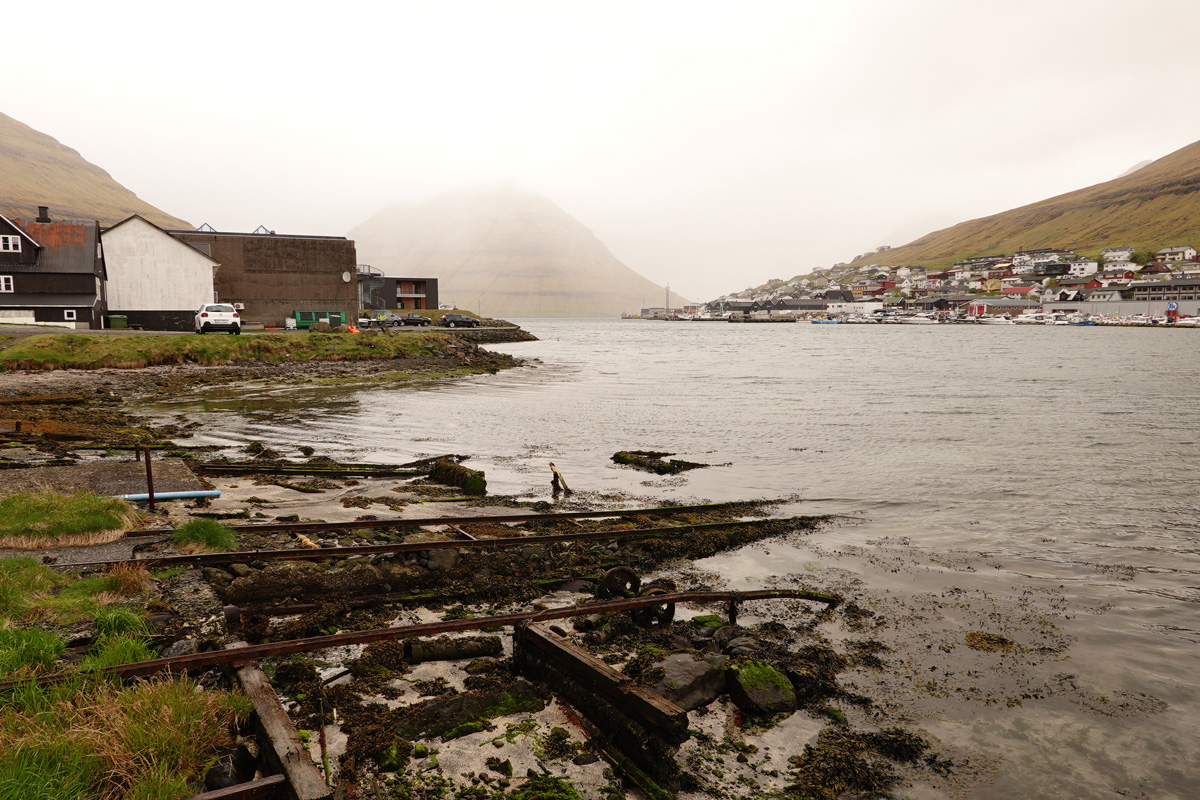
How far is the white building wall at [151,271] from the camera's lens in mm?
52062

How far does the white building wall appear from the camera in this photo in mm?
52062

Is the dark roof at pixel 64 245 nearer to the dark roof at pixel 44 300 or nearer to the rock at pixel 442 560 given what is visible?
the dark roof at pixel 44 300

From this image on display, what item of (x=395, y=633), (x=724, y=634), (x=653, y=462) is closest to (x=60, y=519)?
(x=395, y=633)

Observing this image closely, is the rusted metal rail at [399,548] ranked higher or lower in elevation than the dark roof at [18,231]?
lower

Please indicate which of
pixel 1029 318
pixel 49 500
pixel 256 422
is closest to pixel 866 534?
pixel 49 500

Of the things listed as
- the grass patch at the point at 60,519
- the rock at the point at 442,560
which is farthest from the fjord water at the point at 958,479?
the grass patch at the point at 60,519

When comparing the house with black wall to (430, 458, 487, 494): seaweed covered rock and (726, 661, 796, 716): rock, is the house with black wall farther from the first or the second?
(726, 661, 796, 716): rock

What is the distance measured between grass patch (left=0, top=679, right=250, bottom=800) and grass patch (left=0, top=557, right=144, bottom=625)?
159 cm

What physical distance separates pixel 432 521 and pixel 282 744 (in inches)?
263

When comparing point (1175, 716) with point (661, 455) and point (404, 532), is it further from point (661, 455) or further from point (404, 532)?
point (661, 455)

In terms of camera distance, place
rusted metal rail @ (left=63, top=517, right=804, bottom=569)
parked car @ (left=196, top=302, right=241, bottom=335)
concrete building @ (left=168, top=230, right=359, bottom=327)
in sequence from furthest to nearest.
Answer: concrete building @ (left=168, top=230, right=359, bottom=327), parked car @ (left=196, top=302, right=241, bottom=335), rusted metal rail @ (left=63, top=517, right=804, bottom=569)

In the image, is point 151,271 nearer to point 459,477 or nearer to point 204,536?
point 459,477

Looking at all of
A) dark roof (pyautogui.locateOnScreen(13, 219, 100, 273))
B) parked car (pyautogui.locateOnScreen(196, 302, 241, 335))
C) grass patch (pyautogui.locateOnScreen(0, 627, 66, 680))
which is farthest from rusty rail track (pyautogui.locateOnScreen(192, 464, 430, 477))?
dark roof (pyautogui.locateOnScreen(13, 219, 100, 273))

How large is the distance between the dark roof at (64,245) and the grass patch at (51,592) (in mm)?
54242
